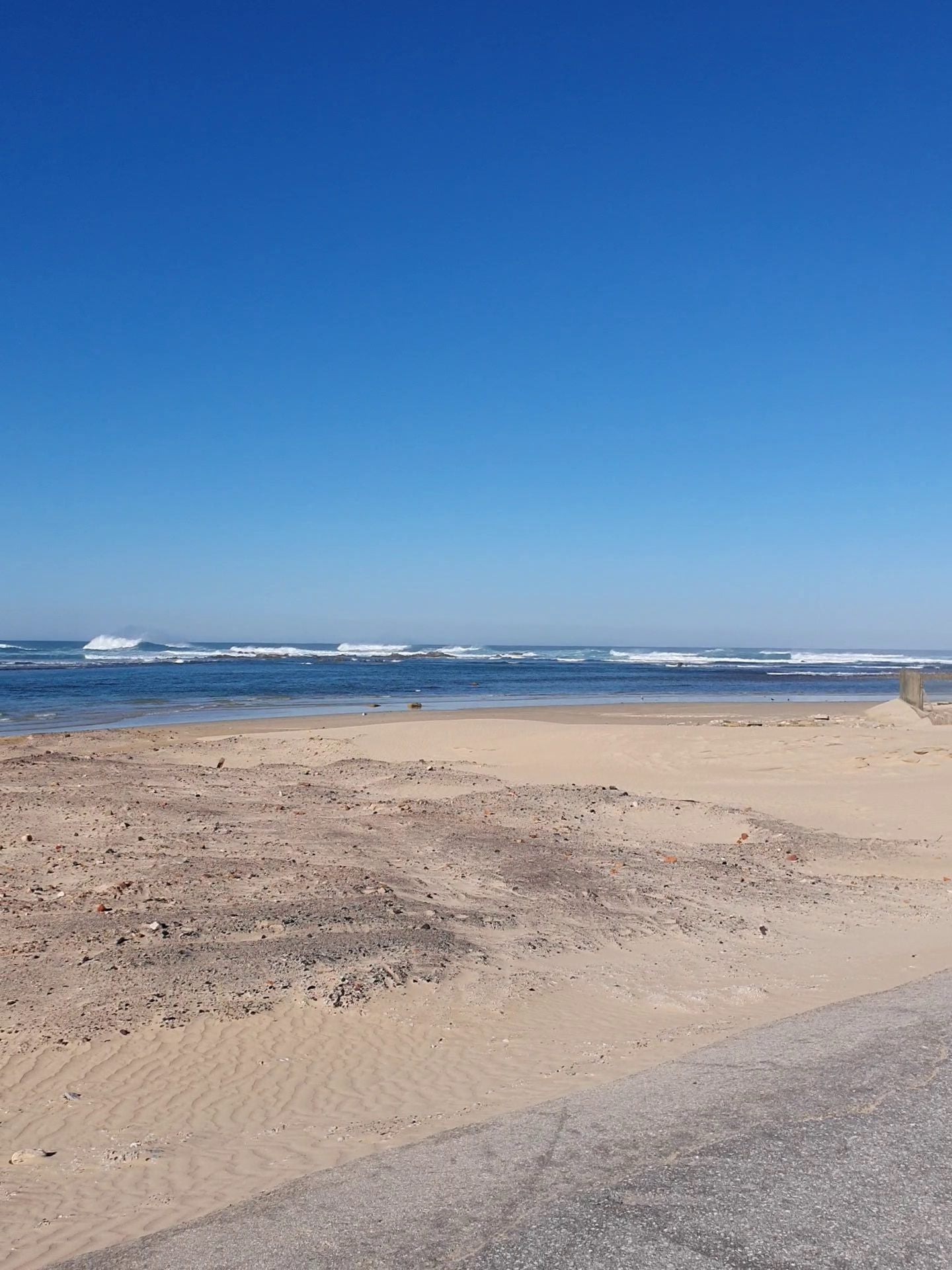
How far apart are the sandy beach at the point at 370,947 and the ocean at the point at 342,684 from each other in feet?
53.6

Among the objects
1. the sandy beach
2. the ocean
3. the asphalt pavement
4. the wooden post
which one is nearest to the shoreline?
the ocean

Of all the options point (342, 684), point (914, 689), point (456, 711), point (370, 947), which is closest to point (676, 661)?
point (342, 684)

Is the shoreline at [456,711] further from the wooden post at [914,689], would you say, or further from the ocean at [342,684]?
the wooden post at [914,689]

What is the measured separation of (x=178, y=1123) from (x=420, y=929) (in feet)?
9.79

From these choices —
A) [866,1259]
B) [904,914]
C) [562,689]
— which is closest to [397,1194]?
[866,1259]

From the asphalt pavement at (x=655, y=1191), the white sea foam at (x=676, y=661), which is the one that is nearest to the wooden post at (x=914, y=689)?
the asphalt pavement at (x=655, y=1191)

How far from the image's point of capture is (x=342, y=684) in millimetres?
45188

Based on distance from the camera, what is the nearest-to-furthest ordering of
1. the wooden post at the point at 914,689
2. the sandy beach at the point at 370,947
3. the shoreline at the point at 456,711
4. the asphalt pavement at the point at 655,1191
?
1. the asphalt pavement at the point at 655,1191
2. the sandy beach at the point at 370,947
3. the wooden post at the point at 914,689
4. the shoreline at the point at 456,711

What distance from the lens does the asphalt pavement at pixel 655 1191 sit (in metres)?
3.04

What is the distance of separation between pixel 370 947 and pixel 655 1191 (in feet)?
12.8

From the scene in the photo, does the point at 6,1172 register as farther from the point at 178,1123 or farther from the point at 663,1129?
the point at 663,1129

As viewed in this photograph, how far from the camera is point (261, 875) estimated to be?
885cm

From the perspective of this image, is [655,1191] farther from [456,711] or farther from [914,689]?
[456,711]

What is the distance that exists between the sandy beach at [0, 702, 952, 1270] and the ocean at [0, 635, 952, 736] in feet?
53.6
